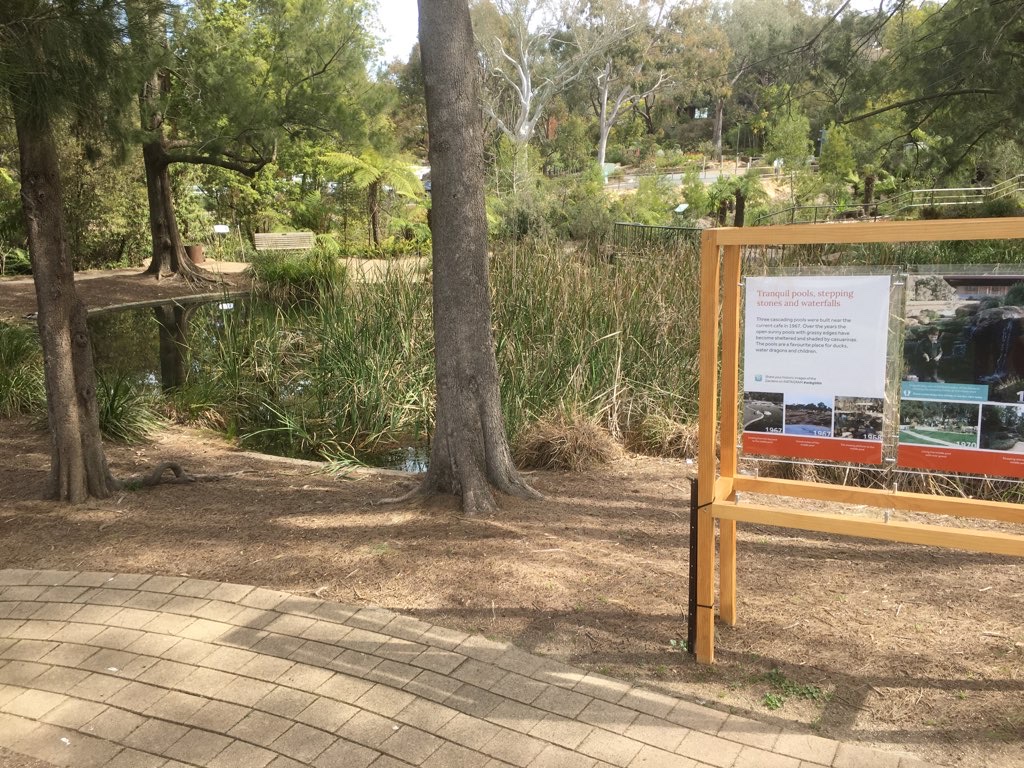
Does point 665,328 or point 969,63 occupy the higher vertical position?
point 969,63

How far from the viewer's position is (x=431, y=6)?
4.66 m

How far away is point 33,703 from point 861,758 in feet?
8.62

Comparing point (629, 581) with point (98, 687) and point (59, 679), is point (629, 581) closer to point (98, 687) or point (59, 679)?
point (98, 687)

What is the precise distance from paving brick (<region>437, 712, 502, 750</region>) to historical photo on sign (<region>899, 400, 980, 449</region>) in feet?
5.13

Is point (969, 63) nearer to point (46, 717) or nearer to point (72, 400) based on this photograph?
point (72, 400)

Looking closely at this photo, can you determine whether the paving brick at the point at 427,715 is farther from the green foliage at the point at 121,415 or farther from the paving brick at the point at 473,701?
the green foliage at the point at 121,415

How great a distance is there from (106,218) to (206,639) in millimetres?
20341

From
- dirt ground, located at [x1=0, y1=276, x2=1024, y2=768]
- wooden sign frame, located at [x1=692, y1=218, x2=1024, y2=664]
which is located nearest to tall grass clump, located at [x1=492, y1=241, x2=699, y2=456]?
dirt ground, located at [x1=0, y1=276, x2=1024, y2=768]

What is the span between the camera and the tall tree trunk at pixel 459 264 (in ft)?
15.3

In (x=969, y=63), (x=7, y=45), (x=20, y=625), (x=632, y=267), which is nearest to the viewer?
(x=20, y=625)

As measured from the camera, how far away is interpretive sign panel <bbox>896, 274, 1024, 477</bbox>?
9.08 feet

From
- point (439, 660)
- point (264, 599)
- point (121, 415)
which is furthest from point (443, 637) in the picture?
point (121, 415)

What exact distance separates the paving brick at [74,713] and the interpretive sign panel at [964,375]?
2701 mm

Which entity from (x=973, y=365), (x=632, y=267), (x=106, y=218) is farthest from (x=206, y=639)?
(x=106, y=218)
